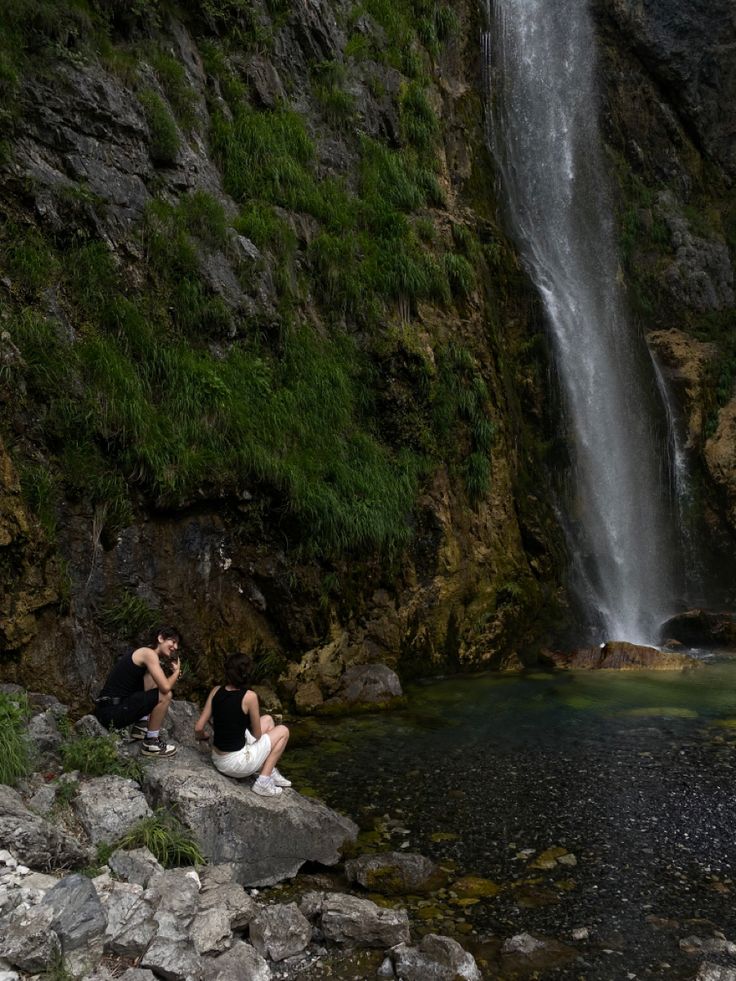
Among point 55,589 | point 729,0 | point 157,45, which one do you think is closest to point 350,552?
point 55,589

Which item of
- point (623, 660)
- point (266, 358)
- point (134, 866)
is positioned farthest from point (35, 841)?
point (623, 660)

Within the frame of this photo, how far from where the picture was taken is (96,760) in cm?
540

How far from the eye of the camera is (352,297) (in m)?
12.4

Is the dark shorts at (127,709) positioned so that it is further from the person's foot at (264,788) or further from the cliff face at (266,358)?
the cliff face at (266,358)

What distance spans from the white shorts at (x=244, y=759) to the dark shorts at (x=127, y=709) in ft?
2.19

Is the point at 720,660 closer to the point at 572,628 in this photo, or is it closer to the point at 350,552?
the point at 572,628

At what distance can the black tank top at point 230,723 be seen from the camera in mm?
5785

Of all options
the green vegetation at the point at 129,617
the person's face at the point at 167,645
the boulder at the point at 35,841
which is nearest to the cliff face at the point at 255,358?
the green vegetation at the point at 129,617

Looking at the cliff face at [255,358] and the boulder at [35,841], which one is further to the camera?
the cliff face at [255,358]

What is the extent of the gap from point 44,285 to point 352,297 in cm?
520

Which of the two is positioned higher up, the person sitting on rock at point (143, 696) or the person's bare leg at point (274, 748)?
the person sitting on rock at point (143, 696)

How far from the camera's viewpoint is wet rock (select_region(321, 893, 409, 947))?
14.4 feet

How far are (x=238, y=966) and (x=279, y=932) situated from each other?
0.38 m

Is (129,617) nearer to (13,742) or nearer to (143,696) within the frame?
(143,696)
